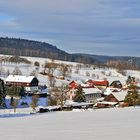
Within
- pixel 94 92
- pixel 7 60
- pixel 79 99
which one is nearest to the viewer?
pixel 79 99

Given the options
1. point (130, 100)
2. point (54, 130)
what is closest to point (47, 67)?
point (130, 100)

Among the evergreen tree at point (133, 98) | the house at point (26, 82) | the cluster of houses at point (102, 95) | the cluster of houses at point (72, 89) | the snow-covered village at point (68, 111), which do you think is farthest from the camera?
the house at point (26, 82)

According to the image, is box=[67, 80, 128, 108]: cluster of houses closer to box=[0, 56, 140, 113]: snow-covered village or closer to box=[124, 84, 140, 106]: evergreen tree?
box=[0, 56, 140, 113]: snow-covered village

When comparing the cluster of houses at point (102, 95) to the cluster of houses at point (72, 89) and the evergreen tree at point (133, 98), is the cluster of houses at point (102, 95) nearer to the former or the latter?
the cluster of houses at point (72, 89)

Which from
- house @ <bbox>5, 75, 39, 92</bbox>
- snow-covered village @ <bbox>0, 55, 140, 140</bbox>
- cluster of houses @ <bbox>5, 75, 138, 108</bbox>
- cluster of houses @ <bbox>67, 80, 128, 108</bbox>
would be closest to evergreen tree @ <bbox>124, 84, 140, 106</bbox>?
snow-covered village @ <bbox>0, 55, 140, 140</bbox>

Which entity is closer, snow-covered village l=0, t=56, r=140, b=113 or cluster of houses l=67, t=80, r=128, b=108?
snow-covered village l=0, t=56, r=140, b=113

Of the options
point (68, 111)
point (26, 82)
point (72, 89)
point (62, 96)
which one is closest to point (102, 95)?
point (72, 89)

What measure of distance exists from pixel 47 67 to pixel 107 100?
72.2 metres

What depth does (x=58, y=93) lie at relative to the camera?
4344 cm

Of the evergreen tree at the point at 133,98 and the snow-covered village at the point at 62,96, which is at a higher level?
the evergreen tree at the point at 133,98

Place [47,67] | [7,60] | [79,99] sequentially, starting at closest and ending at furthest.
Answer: [79,99] → [47,67] → [7,60]

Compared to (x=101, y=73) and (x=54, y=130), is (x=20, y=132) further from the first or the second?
(x=101, y=73)

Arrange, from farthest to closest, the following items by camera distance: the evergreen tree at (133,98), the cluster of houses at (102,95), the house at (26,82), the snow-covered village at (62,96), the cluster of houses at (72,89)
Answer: the house at (26,82) < the cluster of houses at (72,89) < the cluster of houses at (102,95) < the snow-covered village at (62,96) < the evergreen tree at (133,98)

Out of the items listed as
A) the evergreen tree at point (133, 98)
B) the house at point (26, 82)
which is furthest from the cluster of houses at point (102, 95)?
the house at point (26, 82)
